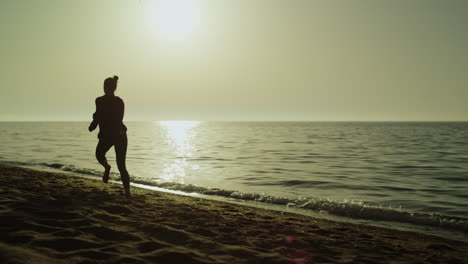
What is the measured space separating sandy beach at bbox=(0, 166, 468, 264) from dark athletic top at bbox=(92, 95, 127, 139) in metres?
1.57

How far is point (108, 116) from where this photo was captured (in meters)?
7.41

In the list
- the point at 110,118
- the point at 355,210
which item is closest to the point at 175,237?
the point at 110,118

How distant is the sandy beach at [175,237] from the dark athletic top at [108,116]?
1567 mm

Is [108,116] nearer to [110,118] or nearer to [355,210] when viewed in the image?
[110,118]

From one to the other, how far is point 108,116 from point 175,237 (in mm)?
3600

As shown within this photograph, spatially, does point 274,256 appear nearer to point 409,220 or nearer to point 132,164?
point 409,220

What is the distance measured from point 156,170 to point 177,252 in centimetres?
1437

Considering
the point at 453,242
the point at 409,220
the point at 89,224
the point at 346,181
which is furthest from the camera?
the point at 346,181

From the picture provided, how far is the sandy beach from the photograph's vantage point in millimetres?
4125

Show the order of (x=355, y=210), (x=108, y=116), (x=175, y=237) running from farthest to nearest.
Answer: (x=355, y=210) < (x=108, y=116) < (x=175, y=237)

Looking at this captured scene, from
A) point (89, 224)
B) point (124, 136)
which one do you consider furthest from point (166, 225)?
point (124, 136)

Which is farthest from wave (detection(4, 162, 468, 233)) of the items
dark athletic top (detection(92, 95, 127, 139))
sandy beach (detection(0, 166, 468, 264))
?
dark athletic top (detection(92, 95, 127, 139))

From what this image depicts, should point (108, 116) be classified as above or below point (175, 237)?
above

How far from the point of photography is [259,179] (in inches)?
609
